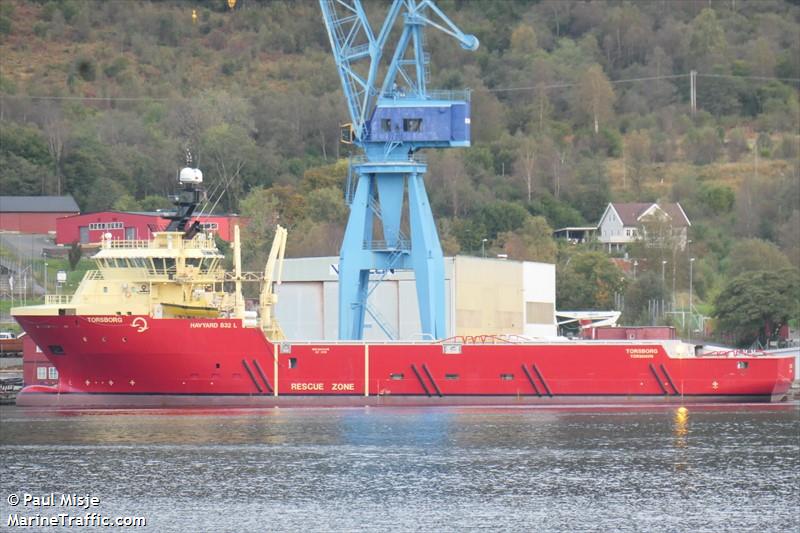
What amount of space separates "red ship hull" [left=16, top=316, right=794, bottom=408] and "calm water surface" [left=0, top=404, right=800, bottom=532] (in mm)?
1749

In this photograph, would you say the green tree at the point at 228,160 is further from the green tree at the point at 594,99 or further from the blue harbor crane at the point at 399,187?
the blue harbor crane at the point at 399,187

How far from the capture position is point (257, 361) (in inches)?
2440

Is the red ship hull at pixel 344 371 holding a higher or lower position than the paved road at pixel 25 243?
lower

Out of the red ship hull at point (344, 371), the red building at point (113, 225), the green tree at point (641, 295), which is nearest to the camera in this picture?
the red ship hull at point (344, 371)

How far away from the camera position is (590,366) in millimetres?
62625

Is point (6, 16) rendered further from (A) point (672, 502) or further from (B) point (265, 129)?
(A) point (672, 502)

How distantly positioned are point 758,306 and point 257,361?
101 feet

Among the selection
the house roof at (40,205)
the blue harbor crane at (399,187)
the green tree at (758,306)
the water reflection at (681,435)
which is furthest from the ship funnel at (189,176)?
the house roof at (40,205)

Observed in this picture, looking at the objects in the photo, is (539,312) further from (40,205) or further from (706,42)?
(706,42)

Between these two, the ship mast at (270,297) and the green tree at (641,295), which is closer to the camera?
the ship mast at (270,297)

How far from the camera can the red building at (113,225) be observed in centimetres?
9169

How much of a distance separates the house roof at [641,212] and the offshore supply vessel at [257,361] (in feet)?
166

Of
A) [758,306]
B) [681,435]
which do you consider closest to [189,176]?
[681,435]

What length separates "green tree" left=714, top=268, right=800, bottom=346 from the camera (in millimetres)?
82000
